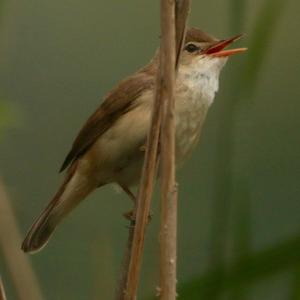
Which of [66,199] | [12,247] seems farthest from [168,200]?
[66,199]

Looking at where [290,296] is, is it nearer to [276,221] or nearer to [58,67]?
[276,221]

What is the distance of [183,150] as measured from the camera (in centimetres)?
246

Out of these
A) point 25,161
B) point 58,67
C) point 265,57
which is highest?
point 265,57

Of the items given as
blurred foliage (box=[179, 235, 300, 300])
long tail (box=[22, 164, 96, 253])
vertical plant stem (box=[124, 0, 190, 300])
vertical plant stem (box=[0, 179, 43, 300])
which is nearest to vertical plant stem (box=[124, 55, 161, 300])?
vertical plant stem (box=[124, 0, 190, 300])

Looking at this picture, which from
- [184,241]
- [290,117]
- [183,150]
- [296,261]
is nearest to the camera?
[296,261]

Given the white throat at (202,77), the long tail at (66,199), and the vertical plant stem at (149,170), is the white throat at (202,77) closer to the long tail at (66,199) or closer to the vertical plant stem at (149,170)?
the long tail at (66,199)

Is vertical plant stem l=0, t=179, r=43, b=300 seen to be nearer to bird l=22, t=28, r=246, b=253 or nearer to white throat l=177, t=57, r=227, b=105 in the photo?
bird l=22, t=28, r=246, b=253

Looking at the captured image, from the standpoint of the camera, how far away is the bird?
8.02 feet

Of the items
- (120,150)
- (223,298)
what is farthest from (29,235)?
(223,298)

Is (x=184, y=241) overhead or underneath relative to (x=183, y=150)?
underneath

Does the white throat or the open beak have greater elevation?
the open beak

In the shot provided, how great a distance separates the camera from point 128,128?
2.49 metres

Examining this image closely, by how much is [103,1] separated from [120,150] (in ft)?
2.26

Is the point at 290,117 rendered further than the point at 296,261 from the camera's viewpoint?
Yes
